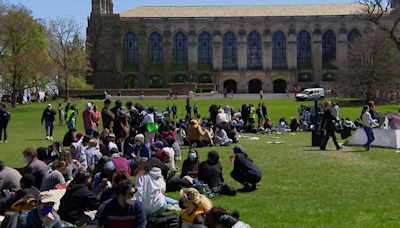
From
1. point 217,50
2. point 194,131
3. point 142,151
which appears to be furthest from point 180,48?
point 142,151

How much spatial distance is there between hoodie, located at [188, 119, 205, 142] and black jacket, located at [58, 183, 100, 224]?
32.9 feet

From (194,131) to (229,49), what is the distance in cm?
5286

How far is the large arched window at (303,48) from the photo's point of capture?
69.1 metres

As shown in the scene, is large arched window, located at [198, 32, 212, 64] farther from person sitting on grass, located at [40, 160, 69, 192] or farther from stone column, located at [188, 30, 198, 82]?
person sitting on grass, located at [40, 160, 69, 192]

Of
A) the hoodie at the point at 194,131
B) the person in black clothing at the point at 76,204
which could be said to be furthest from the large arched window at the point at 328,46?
the person in black clothing at the point at 76,204

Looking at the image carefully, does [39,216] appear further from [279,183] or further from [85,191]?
[279,183]

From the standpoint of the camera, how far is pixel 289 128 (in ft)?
91.5

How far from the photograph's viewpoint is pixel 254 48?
69375 mm

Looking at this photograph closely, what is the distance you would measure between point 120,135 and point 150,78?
2121 inches

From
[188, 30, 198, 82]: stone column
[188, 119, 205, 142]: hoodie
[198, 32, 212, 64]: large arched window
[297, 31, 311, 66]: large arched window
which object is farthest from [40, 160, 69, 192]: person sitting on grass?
[297, 31, 311, 66]: large arched window

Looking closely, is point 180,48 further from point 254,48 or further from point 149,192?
point 149,192

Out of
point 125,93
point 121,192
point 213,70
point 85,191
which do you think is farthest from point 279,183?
point 213,70

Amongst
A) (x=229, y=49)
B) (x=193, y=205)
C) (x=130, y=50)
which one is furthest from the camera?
(x=229, y=49)

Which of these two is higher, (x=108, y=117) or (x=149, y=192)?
(x=108, y=117)
